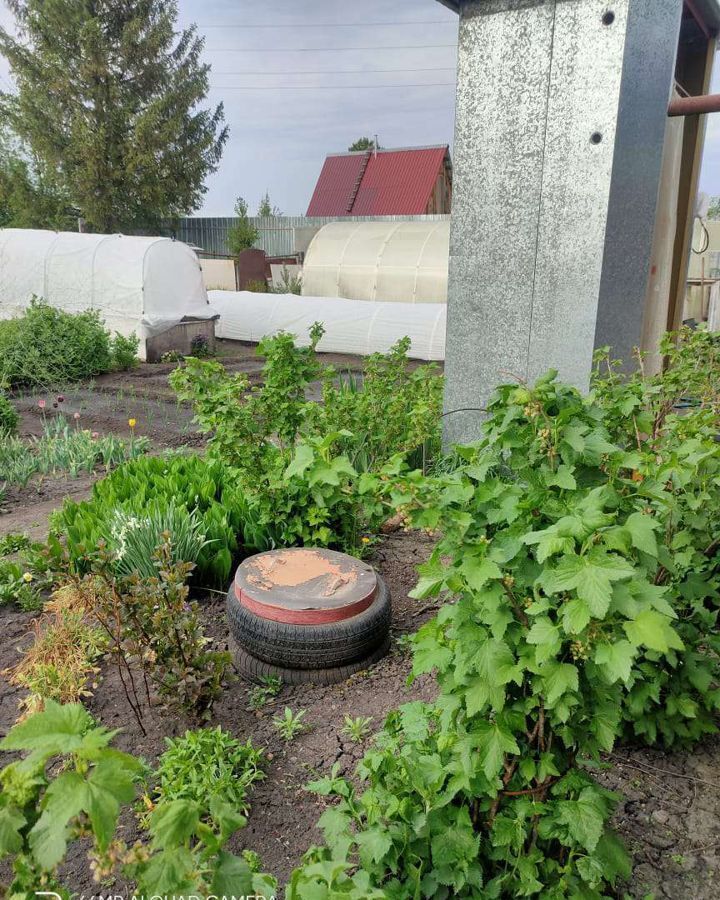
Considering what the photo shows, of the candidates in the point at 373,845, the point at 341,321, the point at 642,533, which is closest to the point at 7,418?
the point at 373,845

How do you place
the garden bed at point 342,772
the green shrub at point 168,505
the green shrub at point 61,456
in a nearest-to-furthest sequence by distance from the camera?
the garden bed at point 342,772
the green shrub at point 168,505
the green shrub at point 61,456

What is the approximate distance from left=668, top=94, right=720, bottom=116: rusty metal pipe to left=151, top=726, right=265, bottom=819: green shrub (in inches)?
170

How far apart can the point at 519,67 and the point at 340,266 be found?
12.9 metres

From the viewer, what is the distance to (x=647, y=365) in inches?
203

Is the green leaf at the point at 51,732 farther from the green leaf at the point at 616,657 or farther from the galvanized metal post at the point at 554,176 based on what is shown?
the galvanized metal post at the point at 554,176

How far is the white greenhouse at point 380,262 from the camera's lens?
1530cm

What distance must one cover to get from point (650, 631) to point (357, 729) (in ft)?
5.08

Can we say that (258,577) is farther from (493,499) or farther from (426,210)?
(426,210)

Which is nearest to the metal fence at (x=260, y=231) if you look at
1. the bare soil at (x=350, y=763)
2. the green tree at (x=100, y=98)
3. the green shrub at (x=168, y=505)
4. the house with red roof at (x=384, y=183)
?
the house with red roof at (x=384, y=183)

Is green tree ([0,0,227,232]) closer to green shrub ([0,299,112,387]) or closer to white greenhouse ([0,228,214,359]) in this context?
white greenhouse ([0,228,214,359])

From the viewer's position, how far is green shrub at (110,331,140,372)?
10.5 metres

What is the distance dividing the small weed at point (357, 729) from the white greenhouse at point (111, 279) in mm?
9900

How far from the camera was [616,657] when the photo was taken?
4.18ft

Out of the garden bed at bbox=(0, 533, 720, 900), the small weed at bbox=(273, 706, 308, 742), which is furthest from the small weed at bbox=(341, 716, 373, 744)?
the small weed at bbox=(273, 706, 308, 742)
